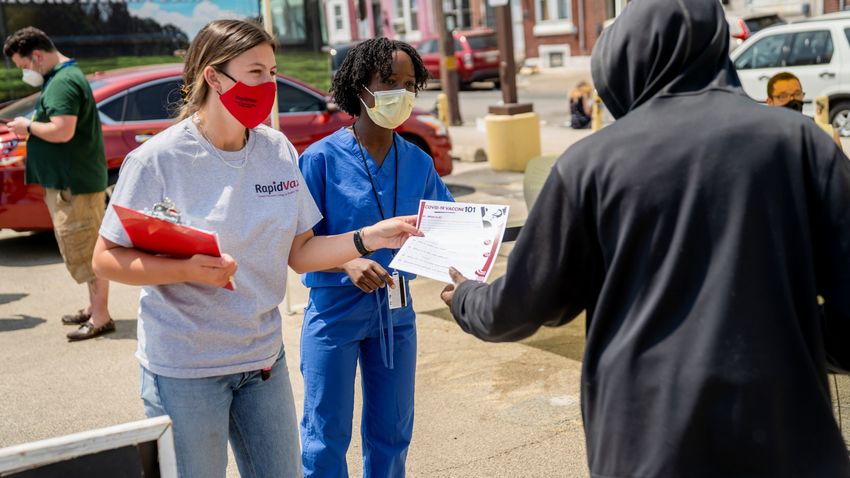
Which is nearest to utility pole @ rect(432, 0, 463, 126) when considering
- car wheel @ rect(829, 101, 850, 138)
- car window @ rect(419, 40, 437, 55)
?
car wheel @ rect(829, 101, 850, 138)

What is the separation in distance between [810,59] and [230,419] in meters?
13.5

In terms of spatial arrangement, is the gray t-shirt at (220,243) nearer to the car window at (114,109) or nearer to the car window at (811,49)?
the car window at (114,109)

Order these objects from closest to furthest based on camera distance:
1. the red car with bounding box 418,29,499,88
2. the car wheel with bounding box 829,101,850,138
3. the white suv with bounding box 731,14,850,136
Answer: the car wheel with bounding box 829,101,850,138 < the white suv with bounding box 731,14,850,136 < the red car with bounding box 418,29,499,88

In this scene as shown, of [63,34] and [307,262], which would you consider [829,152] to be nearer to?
[307,262]

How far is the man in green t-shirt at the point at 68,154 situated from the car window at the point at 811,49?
36.6ft

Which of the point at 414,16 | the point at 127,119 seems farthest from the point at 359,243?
the point at 414,16

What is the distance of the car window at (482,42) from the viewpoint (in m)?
28.7

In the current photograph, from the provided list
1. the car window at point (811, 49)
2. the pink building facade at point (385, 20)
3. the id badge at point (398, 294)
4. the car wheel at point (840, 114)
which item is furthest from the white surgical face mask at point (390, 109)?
the pink building facade at point (385, 20)

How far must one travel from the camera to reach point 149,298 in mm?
2584

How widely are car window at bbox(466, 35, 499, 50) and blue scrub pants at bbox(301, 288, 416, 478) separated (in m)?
26.0

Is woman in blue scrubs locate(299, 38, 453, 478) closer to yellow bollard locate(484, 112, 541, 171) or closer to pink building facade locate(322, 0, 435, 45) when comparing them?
yellow bollard locate(484, 112, 541, 171)

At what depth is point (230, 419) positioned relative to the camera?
2742 millimetres

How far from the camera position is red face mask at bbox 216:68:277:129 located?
2.65 metres

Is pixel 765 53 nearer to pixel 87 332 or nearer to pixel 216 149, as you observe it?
pixel 87 332
